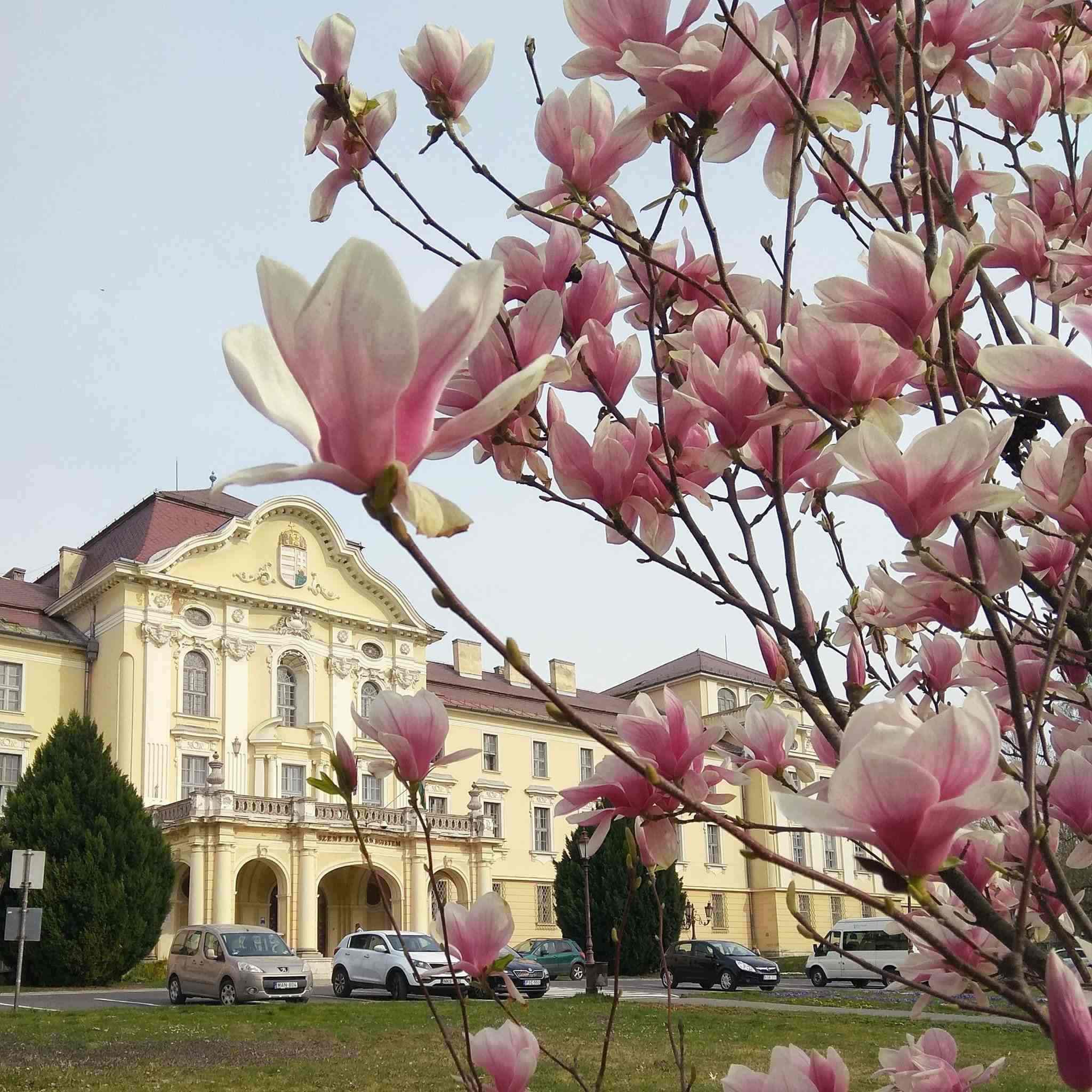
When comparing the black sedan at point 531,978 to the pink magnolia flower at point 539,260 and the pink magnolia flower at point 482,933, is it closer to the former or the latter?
the pink magnolia flower at point 482,933

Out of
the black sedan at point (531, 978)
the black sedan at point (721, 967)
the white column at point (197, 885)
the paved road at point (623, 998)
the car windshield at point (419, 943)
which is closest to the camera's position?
the paved road at point (623, 998)

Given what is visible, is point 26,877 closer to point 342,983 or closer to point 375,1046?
point 375,1046

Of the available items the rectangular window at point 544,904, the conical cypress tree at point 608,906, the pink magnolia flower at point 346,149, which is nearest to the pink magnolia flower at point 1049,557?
the pink magnolia flower at point 346,149

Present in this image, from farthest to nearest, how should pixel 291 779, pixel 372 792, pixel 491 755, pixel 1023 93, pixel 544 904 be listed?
pixel 491 755 < pixel 544 904 < pixel 372 792 < pixel 291 779 < pixel 1023 93

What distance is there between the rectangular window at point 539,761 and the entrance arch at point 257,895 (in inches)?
414

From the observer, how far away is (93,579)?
30.1 metres

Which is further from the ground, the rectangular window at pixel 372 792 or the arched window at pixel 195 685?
the arched window at pixel 195 685

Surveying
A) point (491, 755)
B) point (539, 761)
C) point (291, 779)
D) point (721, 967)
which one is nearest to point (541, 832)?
point (539, 761)

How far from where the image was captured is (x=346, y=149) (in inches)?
75.7

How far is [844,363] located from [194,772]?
3054 centimetres

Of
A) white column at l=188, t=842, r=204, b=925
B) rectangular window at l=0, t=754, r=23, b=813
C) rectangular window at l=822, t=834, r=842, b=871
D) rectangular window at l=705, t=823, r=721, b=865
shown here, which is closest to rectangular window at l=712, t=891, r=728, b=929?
rectangular window at l=705, t=823, r=721, b=865

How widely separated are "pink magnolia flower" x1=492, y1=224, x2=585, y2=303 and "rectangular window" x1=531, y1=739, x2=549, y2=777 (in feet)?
124

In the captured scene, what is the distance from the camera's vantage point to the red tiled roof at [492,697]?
37.9 m

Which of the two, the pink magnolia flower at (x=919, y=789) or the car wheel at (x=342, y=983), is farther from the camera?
the car wheel at (x=342, y=983)
